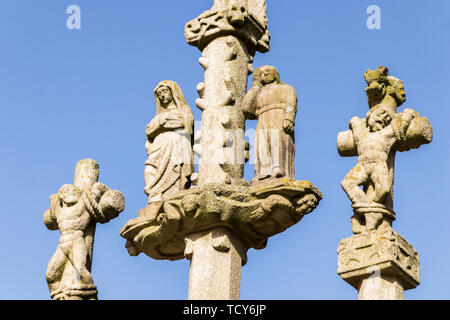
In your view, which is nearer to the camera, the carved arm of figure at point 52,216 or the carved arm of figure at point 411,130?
the carved arm of figure at point 411,130

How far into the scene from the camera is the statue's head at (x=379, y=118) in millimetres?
16562

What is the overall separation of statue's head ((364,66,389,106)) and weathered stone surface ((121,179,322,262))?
56.4 inches

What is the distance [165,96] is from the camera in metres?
18.2

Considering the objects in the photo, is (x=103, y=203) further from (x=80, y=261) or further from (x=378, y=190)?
(x=378, y=190)

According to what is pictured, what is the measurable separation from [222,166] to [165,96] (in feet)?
5.64

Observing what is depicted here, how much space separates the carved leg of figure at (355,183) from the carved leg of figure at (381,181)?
0.12 metres

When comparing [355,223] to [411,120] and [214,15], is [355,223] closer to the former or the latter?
[411,120]

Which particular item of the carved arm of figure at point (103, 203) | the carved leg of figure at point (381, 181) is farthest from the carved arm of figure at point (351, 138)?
the carved arm of figure at point (103, 203)

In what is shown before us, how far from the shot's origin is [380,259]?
51.3 feet

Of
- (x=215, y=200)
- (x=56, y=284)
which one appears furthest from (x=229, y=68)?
(x=56, y=284)

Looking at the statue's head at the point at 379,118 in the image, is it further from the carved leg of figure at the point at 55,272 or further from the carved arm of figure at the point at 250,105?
the carved leg of figure at the point at 55,272

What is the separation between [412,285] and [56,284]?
4542 mm

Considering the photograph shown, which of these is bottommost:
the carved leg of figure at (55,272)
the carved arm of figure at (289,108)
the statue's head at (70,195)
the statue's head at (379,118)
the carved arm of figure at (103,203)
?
the carved leg of figure at (55,272)

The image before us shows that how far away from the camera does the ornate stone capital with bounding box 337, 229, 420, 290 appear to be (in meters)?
15.6
